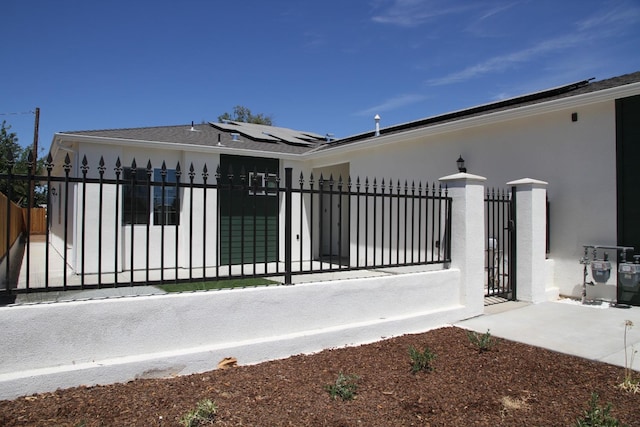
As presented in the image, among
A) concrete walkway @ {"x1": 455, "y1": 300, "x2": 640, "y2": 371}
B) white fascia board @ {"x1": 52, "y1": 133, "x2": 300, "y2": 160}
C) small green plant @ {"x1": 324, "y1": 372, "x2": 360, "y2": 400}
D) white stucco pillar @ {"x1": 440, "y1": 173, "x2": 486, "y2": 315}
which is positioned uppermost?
white fascia board @ {"x1": 52, "y1": 133, "x2": 300, "y2": 160}

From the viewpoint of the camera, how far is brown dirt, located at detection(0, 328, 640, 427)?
3195mm

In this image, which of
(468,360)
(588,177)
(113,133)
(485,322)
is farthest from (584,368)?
(113,133)

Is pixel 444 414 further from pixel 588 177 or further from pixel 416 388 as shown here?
pixel 588 177

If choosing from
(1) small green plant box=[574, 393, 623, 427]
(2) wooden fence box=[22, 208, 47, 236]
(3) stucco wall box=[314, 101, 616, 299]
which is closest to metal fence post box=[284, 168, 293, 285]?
(1) small green plant box=[574, 393, 623, 427]

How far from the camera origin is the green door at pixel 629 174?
277 inches

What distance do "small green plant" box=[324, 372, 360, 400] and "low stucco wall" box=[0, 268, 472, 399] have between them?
1.05 meters

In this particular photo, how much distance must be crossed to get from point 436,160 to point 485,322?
5.06 m

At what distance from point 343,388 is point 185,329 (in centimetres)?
170

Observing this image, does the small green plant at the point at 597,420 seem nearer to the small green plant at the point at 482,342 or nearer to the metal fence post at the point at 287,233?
the small green plant at the point at 482,342

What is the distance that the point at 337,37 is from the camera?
1352cm

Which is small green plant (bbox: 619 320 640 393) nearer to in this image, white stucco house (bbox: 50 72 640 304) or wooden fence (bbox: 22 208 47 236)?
white stucco house (bbox: 50 72 640 304)

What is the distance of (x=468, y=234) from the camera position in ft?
21.1

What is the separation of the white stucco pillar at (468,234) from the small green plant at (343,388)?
3.37 m

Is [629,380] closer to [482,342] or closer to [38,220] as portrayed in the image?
[482,342]
